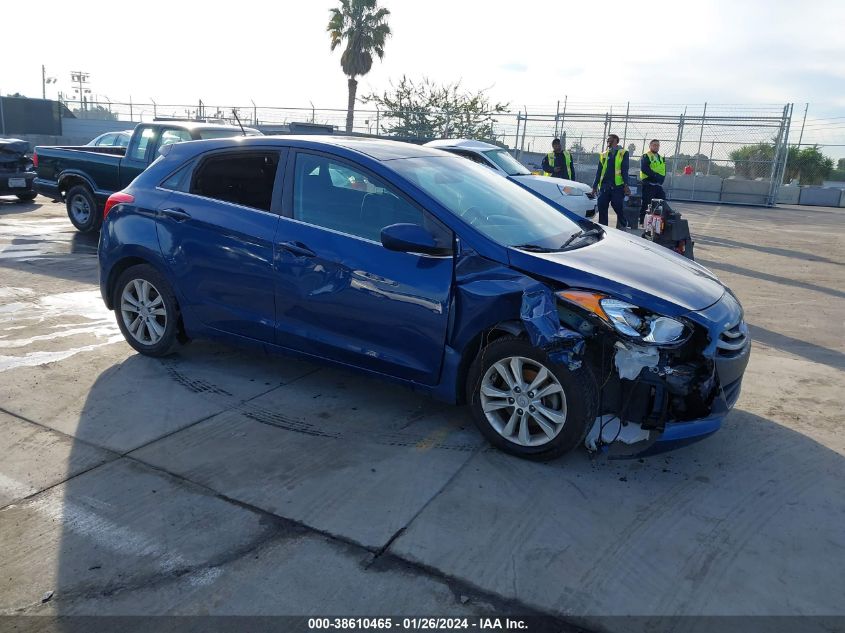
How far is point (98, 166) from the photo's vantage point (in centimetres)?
1106

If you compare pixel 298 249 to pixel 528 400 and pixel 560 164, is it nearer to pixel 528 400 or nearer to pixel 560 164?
pixel 528 400

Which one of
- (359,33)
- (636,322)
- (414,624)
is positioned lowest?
(414,624)

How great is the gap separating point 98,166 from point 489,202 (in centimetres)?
874

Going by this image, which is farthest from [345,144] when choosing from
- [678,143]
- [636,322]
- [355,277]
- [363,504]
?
[678,143]

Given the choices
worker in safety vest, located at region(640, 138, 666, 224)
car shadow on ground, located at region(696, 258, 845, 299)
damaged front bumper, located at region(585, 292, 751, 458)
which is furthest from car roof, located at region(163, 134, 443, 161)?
worker in safety vest, located at region(640, 138, 666, 224)

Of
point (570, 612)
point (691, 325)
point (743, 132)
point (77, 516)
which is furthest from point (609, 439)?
point (743, 132)

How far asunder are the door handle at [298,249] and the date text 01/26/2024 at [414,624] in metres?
2.32

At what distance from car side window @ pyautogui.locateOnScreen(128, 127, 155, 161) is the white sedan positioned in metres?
4.33

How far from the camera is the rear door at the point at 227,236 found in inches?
182

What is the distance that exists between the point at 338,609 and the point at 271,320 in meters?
2.33

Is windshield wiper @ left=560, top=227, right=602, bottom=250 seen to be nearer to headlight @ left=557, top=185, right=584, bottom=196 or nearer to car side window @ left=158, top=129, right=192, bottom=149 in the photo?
headlight @ left=557, top=185, right=584, bottom=196

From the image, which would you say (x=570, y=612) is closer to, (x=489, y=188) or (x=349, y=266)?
(x=349, y=266)

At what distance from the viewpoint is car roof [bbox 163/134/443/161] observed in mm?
4543

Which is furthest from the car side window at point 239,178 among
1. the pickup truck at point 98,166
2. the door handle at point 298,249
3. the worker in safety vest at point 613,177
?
the worker in safety vest at point 613,177
